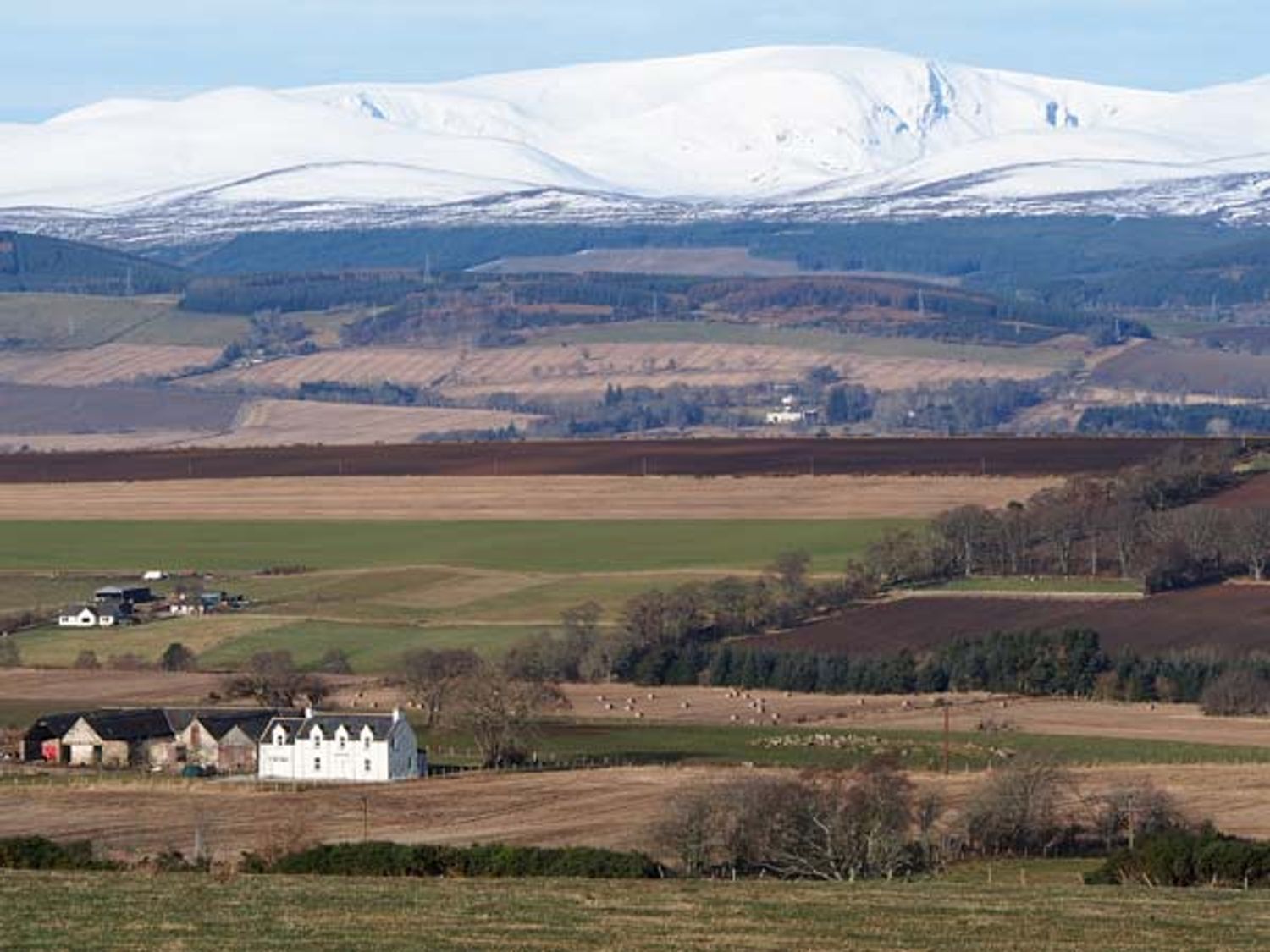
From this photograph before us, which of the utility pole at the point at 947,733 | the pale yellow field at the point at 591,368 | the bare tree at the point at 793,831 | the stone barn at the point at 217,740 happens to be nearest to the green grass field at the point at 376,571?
the stone barn at the point at 217,740

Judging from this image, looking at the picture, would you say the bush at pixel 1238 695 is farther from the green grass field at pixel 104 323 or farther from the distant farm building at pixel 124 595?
the green grass field at pixel 104 323

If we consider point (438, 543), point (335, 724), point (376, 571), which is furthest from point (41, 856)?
point (438, 543)

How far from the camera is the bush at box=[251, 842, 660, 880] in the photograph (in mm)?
26969

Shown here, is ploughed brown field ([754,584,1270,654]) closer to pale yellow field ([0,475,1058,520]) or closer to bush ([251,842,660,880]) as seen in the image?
pale yellow field ([0,475,1058,520])

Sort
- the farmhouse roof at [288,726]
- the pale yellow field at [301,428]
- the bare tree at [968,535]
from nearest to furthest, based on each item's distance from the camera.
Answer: the farmhouse roof at [288,726] < the bare tree at [968,535] < the pale yellow field at [301,428]

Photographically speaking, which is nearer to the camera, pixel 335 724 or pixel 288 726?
pixel 335 724

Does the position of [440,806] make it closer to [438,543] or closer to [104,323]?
[438,543]

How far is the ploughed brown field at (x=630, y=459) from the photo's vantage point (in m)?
90.4

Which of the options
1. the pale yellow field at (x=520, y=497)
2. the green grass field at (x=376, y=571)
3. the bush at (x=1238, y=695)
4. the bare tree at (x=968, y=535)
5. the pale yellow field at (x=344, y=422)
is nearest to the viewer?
the bush at (x=1238, y=695)

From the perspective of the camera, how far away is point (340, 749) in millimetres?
44719

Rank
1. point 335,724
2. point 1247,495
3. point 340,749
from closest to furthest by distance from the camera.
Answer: point 340,749 → point 335,724 → point 1247,495

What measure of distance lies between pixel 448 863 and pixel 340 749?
17.5m

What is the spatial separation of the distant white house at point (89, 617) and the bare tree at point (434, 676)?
1329 cm

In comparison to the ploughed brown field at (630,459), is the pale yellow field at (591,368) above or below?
above
